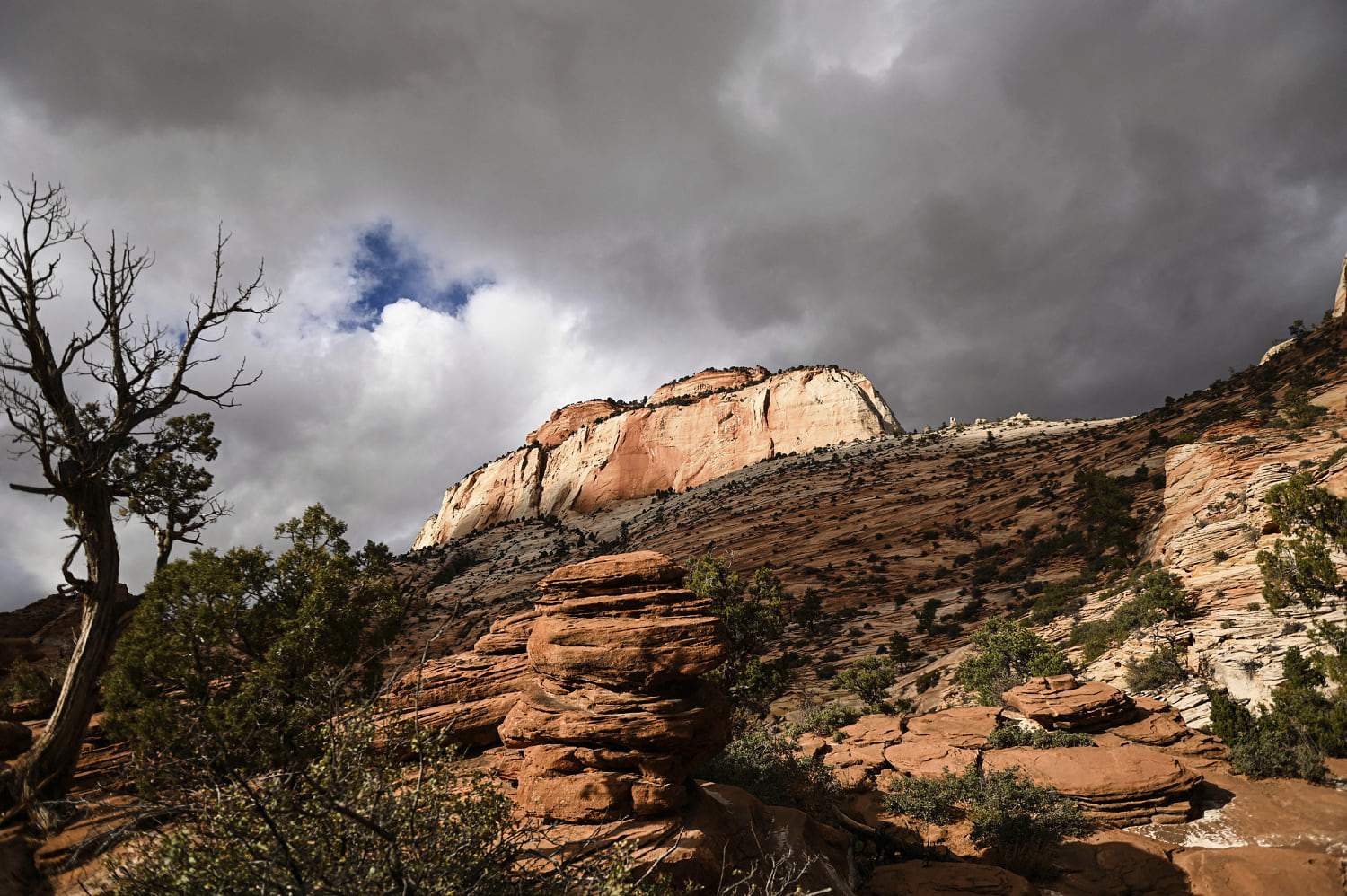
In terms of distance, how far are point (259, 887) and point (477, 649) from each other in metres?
8.73

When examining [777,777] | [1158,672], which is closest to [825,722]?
[777,777]

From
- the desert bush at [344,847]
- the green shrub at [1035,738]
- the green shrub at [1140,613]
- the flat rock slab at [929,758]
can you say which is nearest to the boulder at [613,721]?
the desert bush at [344,847]

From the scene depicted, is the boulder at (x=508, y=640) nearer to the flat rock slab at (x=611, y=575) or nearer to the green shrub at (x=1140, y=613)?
the flat rock slab at (x=611, y=575)

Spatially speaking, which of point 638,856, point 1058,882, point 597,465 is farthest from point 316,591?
point 597,465

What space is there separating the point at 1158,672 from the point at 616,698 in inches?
768

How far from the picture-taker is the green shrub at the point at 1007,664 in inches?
850

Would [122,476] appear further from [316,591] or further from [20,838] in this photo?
[20,838]

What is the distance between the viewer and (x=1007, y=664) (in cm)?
2270

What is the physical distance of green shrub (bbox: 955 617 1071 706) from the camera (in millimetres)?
21578

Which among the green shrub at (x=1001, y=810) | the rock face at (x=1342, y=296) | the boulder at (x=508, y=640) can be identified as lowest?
the green shrub at (x=1001, y=810)

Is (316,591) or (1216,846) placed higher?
(316,591)

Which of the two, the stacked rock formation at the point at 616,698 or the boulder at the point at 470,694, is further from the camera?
the boulder at the point at 470,694

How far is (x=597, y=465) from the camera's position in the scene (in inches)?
4680

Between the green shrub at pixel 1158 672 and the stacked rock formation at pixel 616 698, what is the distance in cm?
1698
